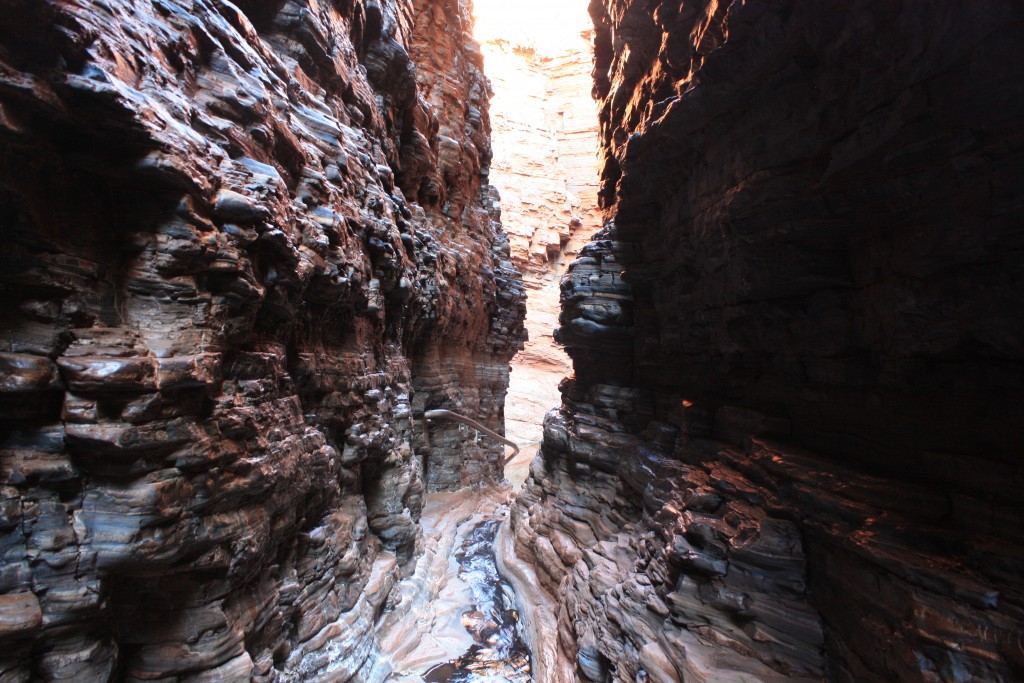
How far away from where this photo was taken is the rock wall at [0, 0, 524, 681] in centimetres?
375

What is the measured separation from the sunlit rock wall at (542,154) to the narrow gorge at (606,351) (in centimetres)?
2461

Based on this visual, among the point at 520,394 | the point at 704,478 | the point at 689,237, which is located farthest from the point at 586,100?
the point at 704,478

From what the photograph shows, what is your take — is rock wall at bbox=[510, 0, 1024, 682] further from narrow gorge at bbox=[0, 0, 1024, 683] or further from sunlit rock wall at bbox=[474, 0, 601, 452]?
sunlit rock wall at bbox=[474, 0, 601, 452]

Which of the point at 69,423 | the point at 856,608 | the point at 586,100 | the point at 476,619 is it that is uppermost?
the point at 586,100

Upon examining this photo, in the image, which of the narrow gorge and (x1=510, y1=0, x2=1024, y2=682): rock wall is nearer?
(x1=510, y1=0, x2=1024, y2=682): rock wall

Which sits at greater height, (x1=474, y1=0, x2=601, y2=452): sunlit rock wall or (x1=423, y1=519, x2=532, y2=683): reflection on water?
(x1=474, y1=0, x2=601, y2=452): sunlit rock wall

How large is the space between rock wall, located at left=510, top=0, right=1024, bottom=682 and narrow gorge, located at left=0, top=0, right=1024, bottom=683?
0.10ft

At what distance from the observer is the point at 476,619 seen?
988cm

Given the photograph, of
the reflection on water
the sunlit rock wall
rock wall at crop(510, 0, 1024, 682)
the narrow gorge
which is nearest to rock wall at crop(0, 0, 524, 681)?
the narrow gorge

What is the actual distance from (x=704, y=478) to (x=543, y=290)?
31.4 metres

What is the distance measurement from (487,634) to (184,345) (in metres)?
8.78

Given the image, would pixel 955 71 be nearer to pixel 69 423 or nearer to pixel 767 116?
pixel 767 116

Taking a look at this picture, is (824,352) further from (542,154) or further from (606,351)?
(542,154)

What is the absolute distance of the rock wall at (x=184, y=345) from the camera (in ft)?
12.3
